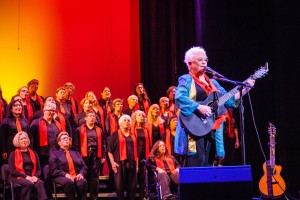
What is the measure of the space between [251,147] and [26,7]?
17.6ft

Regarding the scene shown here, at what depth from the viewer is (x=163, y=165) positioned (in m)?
7.99

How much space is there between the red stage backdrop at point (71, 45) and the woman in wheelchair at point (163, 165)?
3.25 metres

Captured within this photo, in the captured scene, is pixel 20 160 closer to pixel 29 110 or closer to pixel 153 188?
pixel 29 110

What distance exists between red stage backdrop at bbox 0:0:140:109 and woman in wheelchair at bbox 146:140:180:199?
3247mm

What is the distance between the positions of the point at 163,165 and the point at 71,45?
4.09 meters

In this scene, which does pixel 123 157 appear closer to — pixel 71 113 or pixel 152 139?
pixel 152 139

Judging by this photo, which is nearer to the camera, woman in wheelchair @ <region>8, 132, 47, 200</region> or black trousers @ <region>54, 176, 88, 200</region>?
woman in wheelchair @ <region>8, 132, 47, 200</region>

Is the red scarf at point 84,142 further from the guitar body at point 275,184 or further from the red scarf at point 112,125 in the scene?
the guitar body at point 275,184

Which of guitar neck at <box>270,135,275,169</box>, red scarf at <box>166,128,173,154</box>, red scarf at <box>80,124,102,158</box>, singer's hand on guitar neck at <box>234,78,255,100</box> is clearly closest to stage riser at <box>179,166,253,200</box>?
singer's hand on guitar neck at <box>234,78,255,100</box>

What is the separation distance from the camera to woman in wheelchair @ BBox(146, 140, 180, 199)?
7.66 m

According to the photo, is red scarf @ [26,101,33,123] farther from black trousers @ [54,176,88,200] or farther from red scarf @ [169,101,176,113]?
red scarf @ [169,101,176,113]

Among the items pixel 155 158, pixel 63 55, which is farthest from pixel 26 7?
pixel 155 158

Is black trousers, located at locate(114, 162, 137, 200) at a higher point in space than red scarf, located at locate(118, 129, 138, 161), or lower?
lower

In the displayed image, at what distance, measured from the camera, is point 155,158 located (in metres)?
8.01
